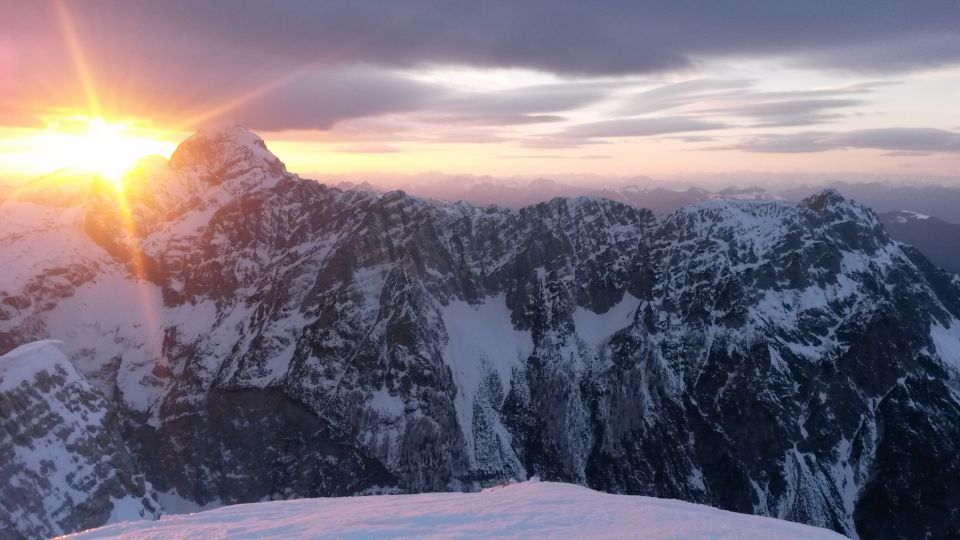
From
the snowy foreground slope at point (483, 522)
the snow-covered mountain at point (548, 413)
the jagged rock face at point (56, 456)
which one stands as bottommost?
the snow-covered mountain at point (548, 413)

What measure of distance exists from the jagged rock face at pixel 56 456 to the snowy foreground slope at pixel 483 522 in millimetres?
91197

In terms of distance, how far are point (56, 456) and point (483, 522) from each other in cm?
10728

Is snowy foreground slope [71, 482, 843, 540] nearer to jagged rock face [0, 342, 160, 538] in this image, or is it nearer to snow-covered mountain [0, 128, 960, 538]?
jagged rock face [0, 342, 160, 538]

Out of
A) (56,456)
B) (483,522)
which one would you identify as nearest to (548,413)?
(56,456)

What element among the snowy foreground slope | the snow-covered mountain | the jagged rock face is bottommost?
the snow-covered mountain

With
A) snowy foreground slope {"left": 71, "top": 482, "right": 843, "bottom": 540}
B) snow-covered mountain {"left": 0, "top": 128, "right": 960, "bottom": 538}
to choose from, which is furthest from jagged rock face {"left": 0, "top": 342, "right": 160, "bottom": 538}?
snowy foreground slope {"left": 71, "top": 482, "right": 843, "bottom": 540}

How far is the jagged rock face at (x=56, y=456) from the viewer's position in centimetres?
9675

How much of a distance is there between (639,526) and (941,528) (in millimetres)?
190585

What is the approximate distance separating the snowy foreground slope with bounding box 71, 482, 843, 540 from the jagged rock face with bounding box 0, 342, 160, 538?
9120cm

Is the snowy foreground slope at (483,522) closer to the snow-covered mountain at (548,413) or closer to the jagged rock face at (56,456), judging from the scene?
the jagged rock face at (56,456)

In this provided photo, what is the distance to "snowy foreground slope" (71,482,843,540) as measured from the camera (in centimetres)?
2289

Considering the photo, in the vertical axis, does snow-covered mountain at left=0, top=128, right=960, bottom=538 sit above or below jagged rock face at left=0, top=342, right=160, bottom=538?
below

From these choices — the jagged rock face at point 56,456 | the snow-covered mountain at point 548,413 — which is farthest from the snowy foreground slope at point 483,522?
the snow-covered mountain at point 548,413

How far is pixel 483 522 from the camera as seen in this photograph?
982 inches
